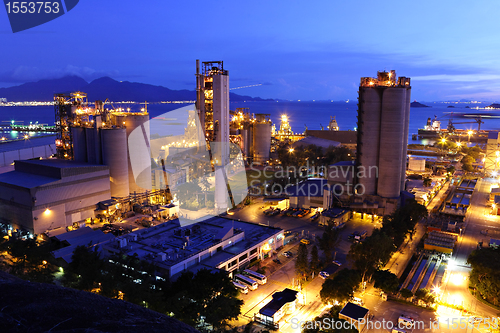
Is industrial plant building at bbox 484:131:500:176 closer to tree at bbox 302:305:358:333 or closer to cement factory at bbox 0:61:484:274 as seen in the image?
cement factory at bbox 0:61:484:274

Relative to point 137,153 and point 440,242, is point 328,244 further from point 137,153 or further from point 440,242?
point 137,153

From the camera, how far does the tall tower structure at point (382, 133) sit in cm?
2050

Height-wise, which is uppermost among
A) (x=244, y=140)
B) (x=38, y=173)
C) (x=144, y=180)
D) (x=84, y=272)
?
(x=244, y=140)

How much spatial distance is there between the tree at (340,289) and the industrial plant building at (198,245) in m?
3.93

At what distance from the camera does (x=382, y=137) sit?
20938 mm

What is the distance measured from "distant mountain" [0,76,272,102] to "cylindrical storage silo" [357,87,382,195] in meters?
148

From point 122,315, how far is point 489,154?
136 feet

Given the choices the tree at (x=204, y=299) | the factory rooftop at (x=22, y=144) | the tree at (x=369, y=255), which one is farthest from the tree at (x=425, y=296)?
the factory rooftop at (x=22, y=144)

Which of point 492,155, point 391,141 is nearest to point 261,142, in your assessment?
point 391,141

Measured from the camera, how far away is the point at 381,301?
12148 mm

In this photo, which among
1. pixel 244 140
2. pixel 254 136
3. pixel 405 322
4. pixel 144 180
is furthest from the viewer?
pixel 254 136

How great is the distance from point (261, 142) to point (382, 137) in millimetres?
17184

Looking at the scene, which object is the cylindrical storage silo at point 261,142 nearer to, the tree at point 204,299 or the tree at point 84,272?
the tree at point 84,272

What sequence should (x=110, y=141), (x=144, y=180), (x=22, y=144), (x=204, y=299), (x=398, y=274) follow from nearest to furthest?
(x=204, y=299)
(x=398, y=274)
(x=110, y=141)
(x=144, y=180)
(x=22, y=144)
